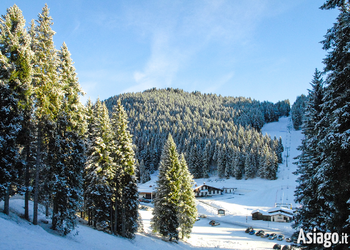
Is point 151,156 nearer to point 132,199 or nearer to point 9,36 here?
point 132,199

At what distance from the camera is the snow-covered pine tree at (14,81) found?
15336mm

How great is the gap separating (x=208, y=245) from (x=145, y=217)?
22904 millimetres

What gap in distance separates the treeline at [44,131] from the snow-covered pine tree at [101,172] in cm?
10

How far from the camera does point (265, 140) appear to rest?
374 ft

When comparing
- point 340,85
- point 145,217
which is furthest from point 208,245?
point 340,85

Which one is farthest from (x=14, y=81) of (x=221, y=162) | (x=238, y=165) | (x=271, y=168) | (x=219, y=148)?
(x=219, y=148)

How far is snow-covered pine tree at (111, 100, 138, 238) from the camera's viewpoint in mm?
25214

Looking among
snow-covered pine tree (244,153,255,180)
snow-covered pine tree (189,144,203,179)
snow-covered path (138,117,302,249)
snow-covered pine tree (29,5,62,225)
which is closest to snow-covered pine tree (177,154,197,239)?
snow-covered path (138,117,302,249)

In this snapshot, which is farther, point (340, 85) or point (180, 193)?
point (180, 193)

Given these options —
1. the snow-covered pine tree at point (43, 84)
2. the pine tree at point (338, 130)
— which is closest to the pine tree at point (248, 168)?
the snow-covered pine tree at point (43, 84)

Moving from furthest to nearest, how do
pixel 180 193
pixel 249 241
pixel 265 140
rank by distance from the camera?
pixel 265 140, pixel 249 241, pixel 180 193

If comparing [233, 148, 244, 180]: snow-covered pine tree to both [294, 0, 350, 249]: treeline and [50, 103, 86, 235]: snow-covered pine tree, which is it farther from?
[294, 0, 350, 249]: treeline

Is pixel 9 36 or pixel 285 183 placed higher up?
pixel 9 36

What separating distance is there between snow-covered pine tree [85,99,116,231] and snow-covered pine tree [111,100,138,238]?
679 mm
